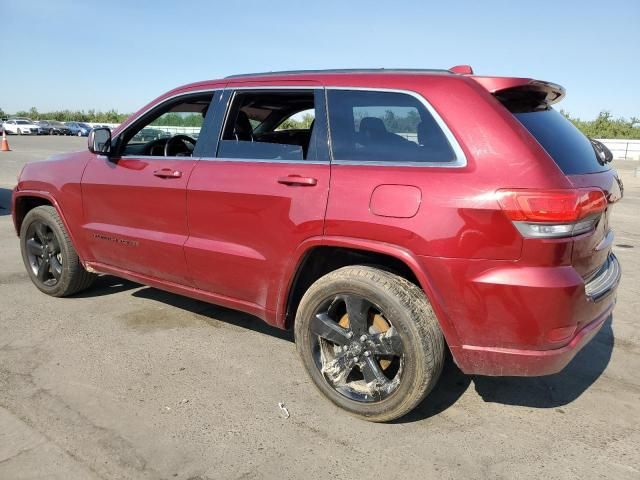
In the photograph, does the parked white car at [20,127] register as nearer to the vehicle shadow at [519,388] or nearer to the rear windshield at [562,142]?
the vehicle shadow at [519,388]

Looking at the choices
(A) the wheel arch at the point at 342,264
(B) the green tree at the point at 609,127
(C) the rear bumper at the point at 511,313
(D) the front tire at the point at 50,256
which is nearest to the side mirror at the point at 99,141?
(D) the front tire at the point at 50,256

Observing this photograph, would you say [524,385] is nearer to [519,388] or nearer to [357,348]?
[519,388]

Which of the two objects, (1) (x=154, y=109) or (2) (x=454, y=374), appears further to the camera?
(1) (x=154, y=109)

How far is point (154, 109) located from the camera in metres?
4.00

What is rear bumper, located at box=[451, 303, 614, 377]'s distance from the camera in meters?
2.52

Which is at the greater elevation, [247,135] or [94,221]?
[247,135]

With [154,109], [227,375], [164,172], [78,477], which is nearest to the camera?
[78,477]

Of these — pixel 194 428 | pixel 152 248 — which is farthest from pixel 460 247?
pixel 152 248

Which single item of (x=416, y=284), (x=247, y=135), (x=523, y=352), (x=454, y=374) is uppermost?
(x=247, y=135)

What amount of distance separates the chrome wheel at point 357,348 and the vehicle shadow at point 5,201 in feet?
26.4

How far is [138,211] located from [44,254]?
5.02ft

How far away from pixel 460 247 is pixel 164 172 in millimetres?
2169

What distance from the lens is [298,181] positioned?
303cm

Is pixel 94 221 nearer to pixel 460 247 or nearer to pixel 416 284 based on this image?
pixel 416 284
